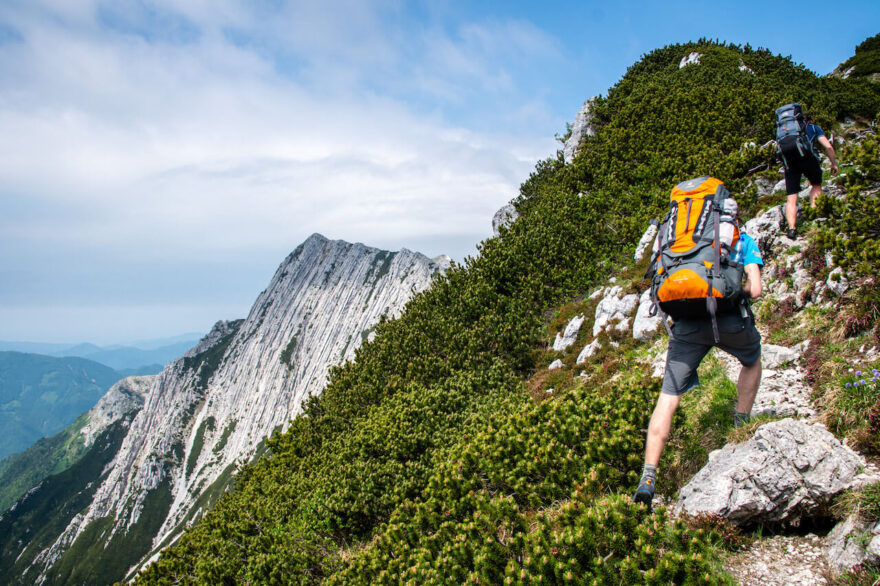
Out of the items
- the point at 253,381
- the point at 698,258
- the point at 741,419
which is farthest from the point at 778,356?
the point at 253,381

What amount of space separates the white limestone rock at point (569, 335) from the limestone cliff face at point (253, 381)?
85.5 metres

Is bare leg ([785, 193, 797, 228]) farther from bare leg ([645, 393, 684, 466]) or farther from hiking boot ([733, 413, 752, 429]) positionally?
bare leg ([645, 393, 684, 466])

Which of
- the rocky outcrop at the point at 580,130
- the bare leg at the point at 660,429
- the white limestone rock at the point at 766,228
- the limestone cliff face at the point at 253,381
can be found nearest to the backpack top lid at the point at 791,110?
the white limestone rock at the point at 766,228

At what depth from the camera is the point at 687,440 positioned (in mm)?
5840

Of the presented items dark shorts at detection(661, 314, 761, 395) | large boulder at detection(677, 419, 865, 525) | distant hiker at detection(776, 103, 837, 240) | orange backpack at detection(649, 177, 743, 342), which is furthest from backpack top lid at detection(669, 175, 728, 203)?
distant hiker at detection(776, 103, 837, 240)

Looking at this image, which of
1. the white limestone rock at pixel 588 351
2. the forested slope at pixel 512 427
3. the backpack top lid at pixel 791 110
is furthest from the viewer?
the white limestone rock at pixel 588 351

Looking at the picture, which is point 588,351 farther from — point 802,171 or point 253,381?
point 253,381

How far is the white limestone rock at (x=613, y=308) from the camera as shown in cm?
1142

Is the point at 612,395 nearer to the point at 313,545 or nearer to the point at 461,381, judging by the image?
the point at 461,381

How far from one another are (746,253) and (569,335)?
27.5ft

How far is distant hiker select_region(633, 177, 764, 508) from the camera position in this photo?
4.29 m

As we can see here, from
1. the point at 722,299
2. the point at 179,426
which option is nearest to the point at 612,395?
the point at 722,299

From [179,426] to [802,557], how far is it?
163400 mm

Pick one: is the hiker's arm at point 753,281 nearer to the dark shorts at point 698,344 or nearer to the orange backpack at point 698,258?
the orange backpack at point 698,258
